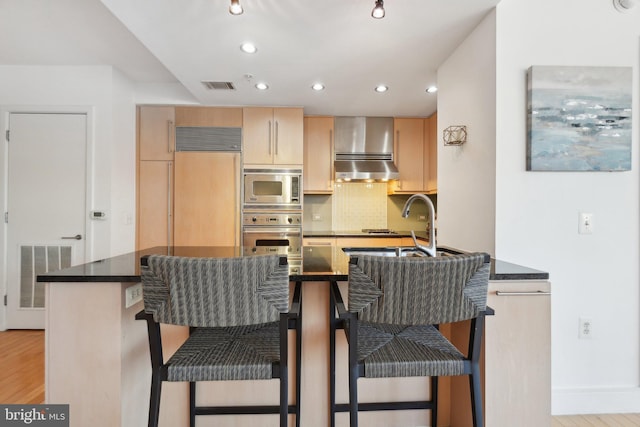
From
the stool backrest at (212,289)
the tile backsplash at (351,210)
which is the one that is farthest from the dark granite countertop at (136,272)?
the tile backsplash at (351,210)

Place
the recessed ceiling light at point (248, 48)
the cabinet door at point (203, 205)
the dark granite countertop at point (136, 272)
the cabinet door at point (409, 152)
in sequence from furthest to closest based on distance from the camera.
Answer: the cabinet door at point (409, 152), the cabinet door at point (203, 205), the recessed ceiling light at point (248, 48), the dark granite countertop at point (136, 272)

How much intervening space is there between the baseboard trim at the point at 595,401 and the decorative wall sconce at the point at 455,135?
4.98 ft

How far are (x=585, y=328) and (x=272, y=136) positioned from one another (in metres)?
3.03

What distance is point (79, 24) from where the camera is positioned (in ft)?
7.50

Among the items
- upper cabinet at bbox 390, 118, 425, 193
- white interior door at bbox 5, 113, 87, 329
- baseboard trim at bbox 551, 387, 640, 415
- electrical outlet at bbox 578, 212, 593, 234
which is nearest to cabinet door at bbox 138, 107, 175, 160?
white interior door at bbox 5, 113, 87, 329

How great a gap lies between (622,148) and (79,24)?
11.7 feet

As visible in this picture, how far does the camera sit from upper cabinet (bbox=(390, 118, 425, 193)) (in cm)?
393

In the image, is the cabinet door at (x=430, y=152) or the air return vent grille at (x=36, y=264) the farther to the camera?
the cabinet door at (x=430, y=152)

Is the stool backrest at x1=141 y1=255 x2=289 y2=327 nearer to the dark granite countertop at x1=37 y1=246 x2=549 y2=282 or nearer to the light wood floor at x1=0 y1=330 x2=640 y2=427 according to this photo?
the dark granite countertop at x1=37 y1=246 x2=549 y2=282

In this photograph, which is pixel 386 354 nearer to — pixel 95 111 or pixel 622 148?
pixel 622 148

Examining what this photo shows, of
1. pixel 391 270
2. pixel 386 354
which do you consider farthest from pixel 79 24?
pixel 386 354

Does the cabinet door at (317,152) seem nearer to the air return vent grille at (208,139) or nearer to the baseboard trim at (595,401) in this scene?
the air return vent grille at (208,139)

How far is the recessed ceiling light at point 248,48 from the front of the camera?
2131 millimetres

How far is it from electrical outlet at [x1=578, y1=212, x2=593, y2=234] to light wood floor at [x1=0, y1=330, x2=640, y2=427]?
101 centimetres
